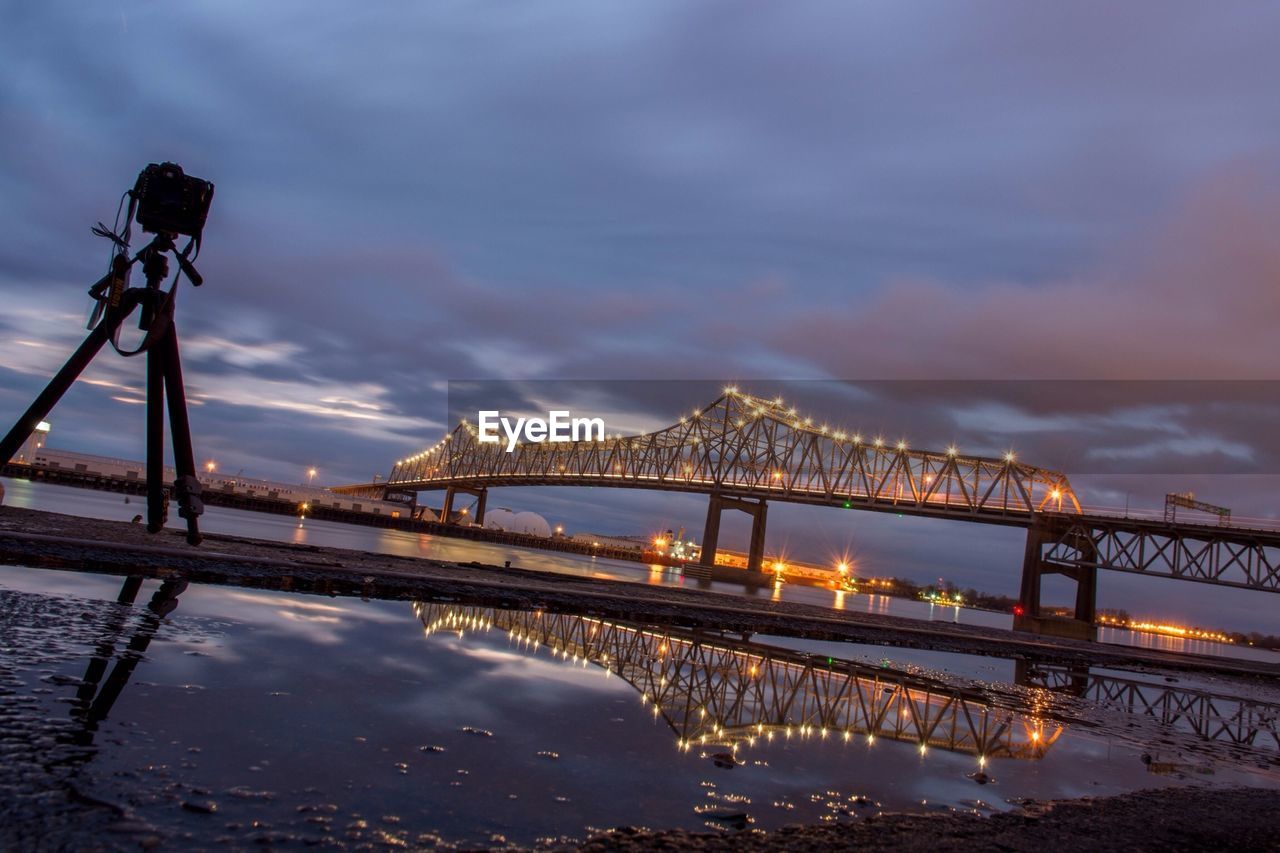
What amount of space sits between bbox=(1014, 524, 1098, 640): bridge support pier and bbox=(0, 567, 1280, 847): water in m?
57.5

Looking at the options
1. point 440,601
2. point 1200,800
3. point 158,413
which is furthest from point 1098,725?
point 158,413

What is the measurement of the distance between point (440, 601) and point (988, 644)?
20223mm

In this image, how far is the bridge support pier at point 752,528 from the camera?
9950 cm

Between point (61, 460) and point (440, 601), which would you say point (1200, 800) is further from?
point (61, 460)

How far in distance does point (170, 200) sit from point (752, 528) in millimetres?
97215

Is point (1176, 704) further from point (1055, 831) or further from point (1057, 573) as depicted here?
point (1057, 573)

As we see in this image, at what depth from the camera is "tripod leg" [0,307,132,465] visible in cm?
913

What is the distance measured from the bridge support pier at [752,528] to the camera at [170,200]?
91544 millimetres

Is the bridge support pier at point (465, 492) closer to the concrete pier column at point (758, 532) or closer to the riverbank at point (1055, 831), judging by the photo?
the concrete pier column at point (758, 532)

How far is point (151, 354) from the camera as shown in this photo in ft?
33.7

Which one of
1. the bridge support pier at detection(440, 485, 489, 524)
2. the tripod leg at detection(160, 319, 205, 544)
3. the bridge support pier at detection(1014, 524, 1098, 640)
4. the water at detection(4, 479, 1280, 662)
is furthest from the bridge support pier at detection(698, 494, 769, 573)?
the tripod leg at detection(160, 319, 205, 544)

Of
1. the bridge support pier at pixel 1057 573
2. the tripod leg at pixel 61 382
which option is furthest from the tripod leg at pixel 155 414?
the bridge support pier at pixel 1057 573

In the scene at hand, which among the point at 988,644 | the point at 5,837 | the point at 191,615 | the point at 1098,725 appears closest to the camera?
the point at 5,837

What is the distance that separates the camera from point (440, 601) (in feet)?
50.5
